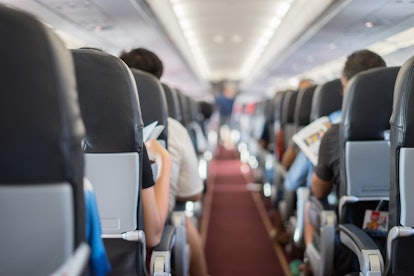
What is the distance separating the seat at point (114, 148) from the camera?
1.71 metres

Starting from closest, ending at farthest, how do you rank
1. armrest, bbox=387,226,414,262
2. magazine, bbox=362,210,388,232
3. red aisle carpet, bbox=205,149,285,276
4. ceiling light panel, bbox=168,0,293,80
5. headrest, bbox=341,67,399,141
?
armrest, bbox=387,226,414,262 → headrest, bbox=341,67,399,141 → magazine, bbox=362,210,388,232 → red aisle carpet, bbox=205,149,285,276 → ceiling light panel, bbox=168,0,293,80

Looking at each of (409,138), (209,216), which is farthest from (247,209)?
(409,138)

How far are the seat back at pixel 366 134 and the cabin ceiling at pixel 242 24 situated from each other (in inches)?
78.2

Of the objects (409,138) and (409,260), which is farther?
(409,260)

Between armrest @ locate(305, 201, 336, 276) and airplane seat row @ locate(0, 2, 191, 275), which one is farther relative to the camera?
armrest @ locate(305, 201, 336, 276)

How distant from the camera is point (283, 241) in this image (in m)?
4.78

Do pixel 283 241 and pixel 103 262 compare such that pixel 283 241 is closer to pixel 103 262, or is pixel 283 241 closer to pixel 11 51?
pixel 103 262

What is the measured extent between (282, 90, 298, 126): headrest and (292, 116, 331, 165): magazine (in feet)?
5.71

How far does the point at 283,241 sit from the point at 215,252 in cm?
71

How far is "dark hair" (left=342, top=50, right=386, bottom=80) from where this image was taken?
2.84 m

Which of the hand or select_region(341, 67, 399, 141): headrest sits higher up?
select_region(341, 67, 399, 141): headrest

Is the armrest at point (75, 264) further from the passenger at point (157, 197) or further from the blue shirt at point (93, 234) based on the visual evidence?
the passenger at point (157, 197)

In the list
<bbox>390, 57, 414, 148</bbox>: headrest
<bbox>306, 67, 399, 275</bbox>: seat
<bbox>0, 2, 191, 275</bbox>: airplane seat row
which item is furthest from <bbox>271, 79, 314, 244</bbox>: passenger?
<bbox>0, 2, 191, 275</bbox>: airplane seat row

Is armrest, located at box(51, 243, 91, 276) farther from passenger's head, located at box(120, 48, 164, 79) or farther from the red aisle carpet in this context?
the red aisle carpet
